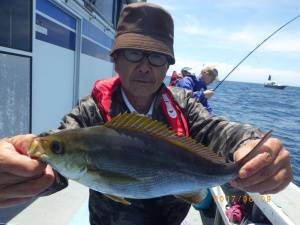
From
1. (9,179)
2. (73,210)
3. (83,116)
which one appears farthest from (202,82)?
(9,179)

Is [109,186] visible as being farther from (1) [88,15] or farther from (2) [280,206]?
(1) [88,15]

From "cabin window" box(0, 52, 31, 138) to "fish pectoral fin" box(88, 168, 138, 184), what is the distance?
10.7 ft

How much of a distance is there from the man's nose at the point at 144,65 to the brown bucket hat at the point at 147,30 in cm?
9

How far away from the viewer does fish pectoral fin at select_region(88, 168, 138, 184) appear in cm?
156

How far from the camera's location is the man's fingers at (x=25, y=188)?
157 centimetres

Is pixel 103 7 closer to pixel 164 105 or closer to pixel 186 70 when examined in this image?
pixel 186 70

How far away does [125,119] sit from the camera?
1668 mm

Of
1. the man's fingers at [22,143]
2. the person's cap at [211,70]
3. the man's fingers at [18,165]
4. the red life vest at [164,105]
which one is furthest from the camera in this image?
the person's cap at [211,70]

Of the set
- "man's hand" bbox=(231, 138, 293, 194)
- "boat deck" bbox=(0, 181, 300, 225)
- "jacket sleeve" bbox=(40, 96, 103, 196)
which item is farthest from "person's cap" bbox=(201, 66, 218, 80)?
"man's hand" bbox=(231, 138, 293, 194)

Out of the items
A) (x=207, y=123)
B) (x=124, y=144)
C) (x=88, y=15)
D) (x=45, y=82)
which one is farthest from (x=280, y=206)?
(x=88, y=15)

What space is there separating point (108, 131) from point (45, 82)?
437cm

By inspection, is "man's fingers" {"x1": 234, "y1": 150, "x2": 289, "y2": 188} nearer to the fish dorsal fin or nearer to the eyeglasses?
the fish dorsal fin

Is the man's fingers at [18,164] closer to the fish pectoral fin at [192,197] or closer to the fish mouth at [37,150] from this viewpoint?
the fish mouth at [37,150]

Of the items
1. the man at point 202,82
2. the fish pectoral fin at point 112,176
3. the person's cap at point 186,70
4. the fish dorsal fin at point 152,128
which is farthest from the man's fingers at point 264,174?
the person's cap at point 186,70
